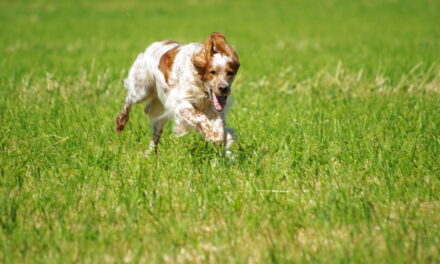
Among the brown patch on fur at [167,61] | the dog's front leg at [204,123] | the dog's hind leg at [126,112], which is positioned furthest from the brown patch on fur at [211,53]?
the dog's hind leg at [126,112]

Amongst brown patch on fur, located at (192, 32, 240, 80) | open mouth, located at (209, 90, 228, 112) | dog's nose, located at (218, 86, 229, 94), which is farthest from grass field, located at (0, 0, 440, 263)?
brown patch on fur, located at (192, 32, 240, 80)

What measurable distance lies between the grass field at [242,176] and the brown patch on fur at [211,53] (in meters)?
0.62

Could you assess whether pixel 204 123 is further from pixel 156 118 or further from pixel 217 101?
pixel 156 118

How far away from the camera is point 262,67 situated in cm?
889

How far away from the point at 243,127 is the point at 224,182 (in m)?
1.63

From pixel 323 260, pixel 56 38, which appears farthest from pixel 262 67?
pixel 56 38

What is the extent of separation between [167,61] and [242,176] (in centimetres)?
151

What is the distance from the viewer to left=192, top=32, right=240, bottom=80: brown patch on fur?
4.24 metres

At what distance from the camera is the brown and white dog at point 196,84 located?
13.8 feet

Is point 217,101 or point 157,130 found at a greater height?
point 217,101

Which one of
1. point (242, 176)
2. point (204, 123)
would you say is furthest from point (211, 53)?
point (242, 176)

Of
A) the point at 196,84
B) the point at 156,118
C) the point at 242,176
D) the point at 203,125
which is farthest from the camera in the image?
the point at 156,118

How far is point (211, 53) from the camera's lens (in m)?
4.26

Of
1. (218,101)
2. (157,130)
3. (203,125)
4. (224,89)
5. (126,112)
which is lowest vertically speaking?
(157,130)
